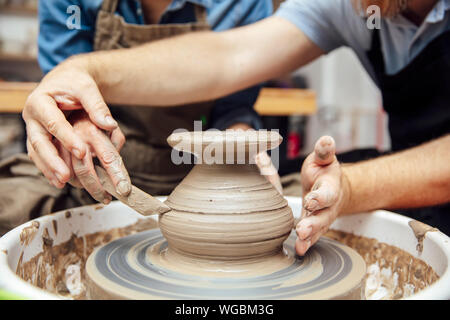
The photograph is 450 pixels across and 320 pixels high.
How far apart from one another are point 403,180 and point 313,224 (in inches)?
14.3

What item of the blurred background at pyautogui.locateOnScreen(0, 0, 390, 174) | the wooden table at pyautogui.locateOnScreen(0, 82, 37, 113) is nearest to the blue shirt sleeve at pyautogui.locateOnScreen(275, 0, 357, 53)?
the wooden table at pyautogui.locateOnScreen(0, 82, 37, 113)

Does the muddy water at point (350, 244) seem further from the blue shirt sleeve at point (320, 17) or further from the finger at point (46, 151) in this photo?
the blue shirt sleeve at point (320, 17)

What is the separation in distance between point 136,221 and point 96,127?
38 cm

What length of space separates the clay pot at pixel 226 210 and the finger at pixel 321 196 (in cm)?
6

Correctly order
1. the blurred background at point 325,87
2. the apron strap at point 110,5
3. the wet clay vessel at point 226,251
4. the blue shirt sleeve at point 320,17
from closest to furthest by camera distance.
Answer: the wet clay vessel at point 226,251 < the blue shirt sleeve at point 320,17 < the apron strap at point 110,5 < the blurred background at point 325,87

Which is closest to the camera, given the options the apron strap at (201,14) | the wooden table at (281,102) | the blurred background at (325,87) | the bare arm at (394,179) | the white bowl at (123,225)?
the white bowl at (123,225)

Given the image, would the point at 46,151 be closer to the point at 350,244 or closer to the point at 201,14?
the point at 350,244

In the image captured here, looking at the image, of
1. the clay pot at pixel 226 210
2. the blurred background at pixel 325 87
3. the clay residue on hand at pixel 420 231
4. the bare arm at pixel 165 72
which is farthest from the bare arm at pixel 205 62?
the blurred background at pixel 325 87

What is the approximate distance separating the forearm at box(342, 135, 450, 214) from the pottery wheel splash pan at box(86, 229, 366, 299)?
215 mm

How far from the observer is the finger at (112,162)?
82 cm

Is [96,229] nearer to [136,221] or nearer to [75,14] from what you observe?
[136,221]

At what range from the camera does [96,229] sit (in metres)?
1.11

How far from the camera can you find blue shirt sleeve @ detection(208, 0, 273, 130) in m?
1.75

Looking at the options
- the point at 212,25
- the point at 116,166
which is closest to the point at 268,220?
the point at 116,166
